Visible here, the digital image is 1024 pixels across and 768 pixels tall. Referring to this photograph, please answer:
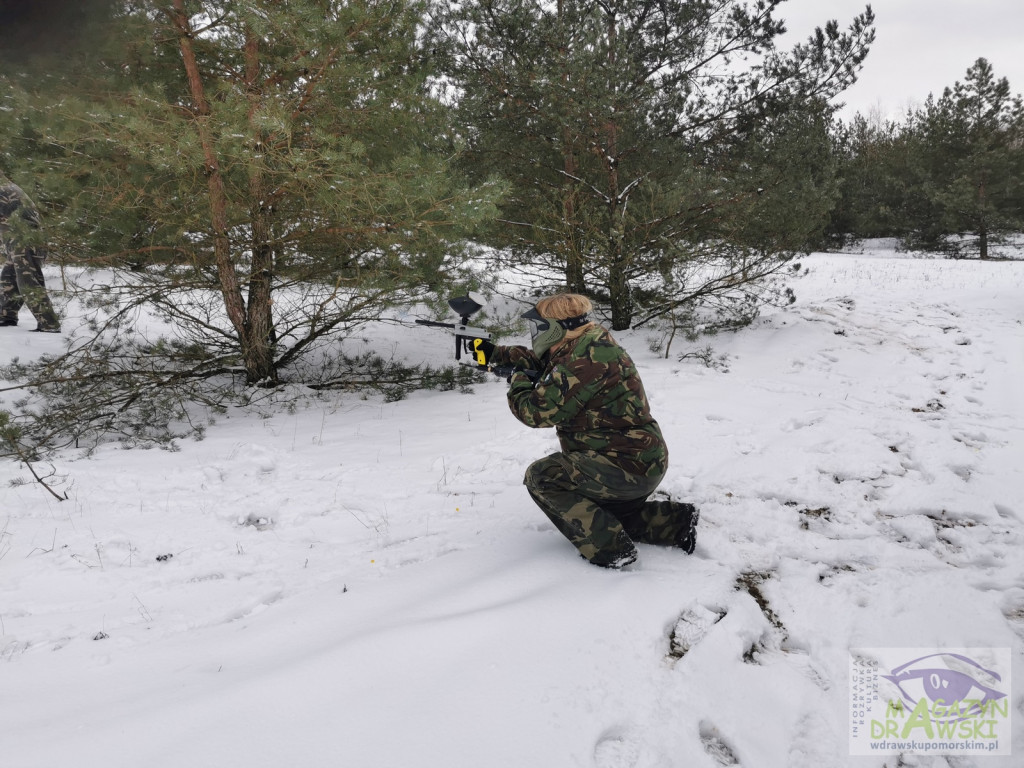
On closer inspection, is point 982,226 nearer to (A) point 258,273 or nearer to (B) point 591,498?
(B) point 591,498

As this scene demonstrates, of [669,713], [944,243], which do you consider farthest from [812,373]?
[944,243]

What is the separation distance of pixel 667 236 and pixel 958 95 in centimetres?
1686

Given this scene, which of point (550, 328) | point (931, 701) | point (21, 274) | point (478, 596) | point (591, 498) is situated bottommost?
point (931, 701)

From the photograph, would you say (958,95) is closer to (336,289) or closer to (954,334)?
(954,334)

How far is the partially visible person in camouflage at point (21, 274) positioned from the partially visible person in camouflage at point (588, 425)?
530 centimetres

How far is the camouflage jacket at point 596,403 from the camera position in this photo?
257 cm

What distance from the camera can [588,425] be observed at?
2.67 meters

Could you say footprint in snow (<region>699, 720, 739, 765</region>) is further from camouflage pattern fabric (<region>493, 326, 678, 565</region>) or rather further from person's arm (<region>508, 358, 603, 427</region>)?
person's arm (<region>508, 358, 603, 427</region>)

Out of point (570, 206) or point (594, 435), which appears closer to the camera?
point (594, 435)

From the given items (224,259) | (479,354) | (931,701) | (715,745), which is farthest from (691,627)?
(224,259)

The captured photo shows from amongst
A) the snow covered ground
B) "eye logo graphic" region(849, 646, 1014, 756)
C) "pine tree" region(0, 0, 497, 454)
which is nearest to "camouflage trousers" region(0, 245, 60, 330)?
"pine tree" region(0, 0, 497, 454)

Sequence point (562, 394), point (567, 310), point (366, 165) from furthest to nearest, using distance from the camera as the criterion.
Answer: point (366, 165), point (567, 310), point (562, 394)

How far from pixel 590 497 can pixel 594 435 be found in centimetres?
35

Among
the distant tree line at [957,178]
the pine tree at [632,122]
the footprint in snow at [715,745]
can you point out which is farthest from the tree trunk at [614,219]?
the distant tree line at [957,178]
